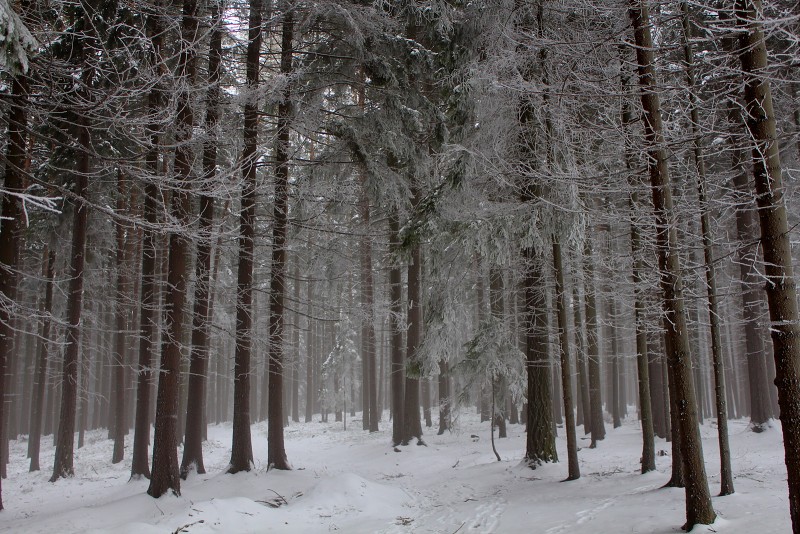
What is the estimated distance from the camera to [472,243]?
34.2ft

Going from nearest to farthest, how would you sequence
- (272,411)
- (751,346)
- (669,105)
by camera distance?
(669,105) < (272,411) < (751,346)

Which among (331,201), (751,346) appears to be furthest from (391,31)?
(751,346)

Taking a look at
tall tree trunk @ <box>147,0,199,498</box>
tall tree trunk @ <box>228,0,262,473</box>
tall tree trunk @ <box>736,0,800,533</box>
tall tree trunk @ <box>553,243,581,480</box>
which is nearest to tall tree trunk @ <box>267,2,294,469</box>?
tall tree trunk @ <box>228,0,262,473</box>

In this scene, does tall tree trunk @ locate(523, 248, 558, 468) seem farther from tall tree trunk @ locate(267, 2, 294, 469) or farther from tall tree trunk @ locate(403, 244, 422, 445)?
tall tree trunk @ locate(267, 2, 294, 469)

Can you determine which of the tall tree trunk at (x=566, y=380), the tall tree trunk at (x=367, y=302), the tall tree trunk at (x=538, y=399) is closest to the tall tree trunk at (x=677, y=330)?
the tall tree trunk at (x=566, y=380)

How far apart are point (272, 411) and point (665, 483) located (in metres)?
8.55

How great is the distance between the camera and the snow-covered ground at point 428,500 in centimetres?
722

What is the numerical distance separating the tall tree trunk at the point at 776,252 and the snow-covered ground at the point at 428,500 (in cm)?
195

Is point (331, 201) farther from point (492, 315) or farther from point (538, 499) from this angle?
point (538, 499)

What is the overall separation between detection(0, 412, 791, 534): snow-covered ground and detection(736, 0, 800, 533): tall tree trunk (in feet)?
6.40

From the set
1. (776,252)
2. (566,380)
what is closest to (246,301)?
(566,380)

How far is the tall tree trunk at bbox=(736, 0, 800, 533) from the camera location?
4434mm

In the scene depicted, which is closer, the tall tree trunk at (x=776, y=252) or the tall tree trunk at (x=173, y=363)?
the tall tree trunk at (x=776, y=252)

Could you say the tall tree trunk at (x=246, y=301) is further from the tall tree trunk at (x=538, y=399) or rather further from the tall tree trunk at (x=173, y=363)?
the tall tree trunk at (x=538, y=399)
